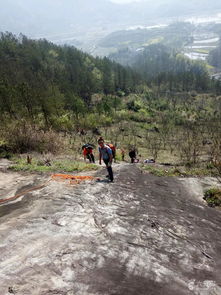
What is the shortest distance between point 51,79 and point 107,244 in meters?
81.8

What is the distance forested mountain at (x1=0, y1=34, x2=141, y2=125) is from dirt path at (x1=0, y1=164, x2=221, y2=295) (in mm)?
30203

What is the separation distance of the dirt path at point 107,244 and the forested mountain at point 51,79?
1189 inches

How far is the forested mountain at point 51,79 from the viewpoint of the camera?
38438 mm

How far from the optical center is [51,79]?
269 feet

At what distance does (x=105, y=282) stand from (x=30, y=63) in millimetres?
106057

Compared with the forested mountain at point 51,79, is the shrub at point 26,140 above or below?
below

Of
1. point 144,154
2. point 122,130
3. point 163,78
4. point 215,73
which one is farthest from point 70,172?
point 215,73

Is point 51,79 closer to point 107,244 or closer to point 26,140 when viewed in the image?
point 26,140

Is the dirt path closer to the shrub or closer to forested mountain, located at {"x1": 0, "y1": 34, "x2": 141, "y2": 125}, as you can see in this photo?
the shrub

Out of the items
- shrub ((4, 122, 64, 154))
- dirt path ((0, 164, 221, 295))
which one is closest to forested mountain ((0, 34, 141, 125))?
shrub ((4, 122, 64, 154))

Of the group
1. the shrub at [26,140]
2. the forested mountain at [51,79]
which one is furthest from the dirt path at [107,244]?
the forested mountain at [51,79]

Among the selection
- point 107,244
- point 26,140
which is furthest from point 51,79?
point 107,244

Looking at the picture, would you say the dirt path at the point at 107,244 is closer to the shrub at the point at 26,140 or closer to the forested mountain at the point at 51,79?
the shrub at the point at 26,140

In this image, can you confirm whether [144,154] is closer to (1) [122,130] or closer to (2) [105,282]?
(1) [122,130]
